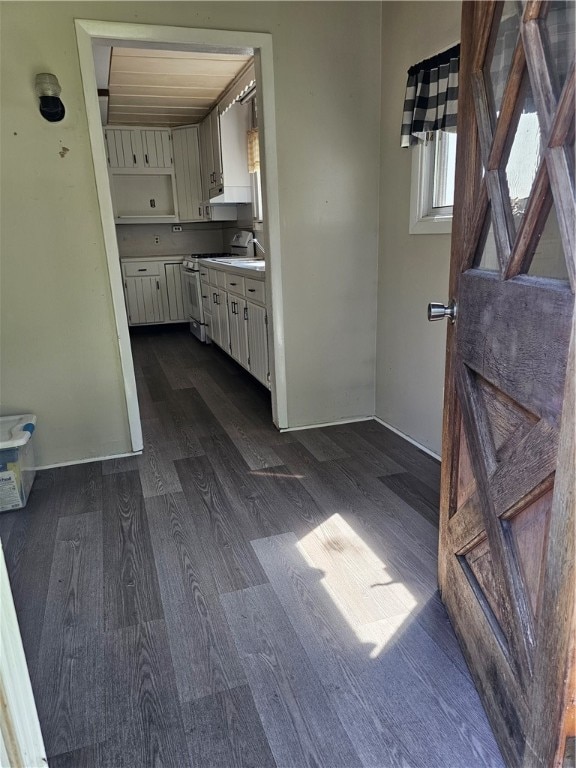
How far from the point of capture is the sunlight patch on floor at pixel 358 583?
1.52 m

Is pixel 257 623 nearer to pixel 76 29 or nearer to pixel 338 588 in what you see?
pixel 338 588

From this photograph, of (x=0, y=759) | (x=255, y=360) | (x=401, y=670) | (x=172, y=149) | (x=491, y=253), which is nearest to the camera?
(x=0, y=759)

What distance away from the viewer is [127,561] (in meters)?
1.87

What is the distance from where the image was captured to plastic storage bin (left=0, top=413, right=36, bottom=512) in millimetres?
2188

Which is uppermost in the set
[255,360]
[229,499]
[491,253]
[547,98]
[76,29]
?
[76,29]

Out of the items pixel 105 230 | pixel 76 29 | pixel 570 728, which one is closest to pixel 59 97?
pixel 76 29

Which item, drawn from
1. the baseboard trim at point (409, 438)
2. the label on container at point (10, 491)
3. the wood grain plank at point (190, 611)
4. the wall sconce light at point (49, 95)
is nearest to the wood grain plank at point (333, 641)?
the wood grain plank at point (190, 611)

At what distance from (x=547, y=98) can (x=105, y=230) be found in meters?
2.15

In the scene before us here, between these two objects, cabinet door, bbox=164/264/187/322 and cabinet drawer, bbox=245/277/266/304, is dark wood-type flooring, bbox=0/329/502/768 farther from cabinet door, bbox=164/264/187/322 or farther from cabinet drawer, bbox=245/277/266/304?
cabinet door, bbox=164/264/187/322

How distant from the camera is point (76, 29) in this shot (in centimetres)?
225

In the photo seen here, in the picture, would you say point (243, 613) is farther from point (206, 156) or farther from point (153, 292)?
point (206, 156)

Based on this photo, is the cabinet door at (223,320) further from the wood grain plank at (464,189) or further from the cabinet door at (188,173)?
the wood grain plank at (464,189)

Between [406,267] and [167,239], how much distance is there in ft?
14.9

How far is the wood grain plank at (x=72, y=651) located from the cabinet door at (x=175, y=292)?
443cm
